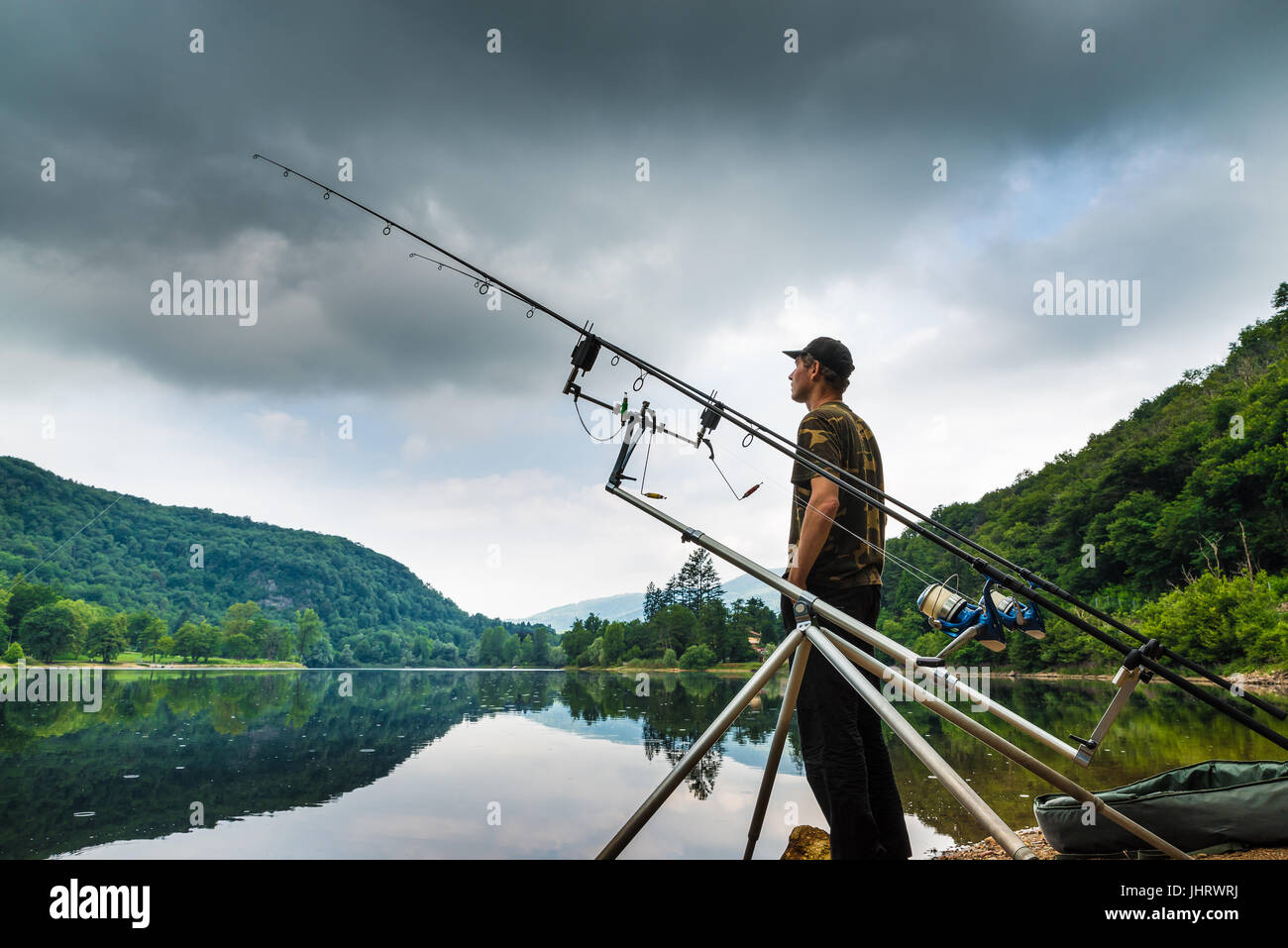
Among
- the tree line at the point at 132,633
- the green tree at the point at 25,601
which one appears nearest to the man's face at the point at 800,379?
the tree line at the point at 132,633

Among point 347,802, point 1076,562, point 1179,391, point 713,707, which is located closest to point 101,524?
point 713,707

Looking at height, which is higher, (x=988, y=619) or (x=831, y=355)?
(x=831, y=355)

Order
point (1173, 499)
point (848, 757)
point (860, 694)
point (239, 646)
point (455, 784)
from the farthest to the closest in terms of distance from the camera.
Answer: point (239, 646)
point (1173, 499)
point (455, 784)
point (848, 757)
point (860, 694)

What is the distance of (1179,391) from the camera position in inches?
2466

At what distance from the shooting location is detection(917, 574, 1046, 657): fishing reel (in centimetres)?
276

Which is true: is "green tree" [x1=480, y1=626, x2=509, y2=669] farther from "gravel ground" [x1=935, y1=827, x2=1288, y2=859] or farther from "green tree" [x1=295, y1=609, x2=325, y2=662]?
"gravel ground" [x1=935, y1=827, x2=1288, y2=859]

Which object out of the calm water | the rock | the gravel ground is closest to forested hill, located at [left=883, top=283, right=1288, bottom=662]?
the calm water

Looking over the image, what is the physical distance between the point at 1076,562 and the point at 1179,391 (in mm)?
23961

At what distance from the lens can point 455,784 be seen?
1105 centimetres

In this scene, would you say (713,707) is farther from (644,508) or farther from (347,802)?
(644,508)

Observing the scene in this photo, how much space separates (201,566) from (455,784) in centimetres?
10396

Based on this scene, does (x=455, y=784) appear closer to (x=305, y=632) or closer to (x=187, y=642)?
(x=187, y=642)

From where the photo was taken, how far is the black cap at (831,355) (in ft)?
11.2

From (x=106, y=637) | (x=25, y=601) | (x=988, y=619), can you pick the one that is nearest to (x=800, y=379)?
(x=988, y=619)
